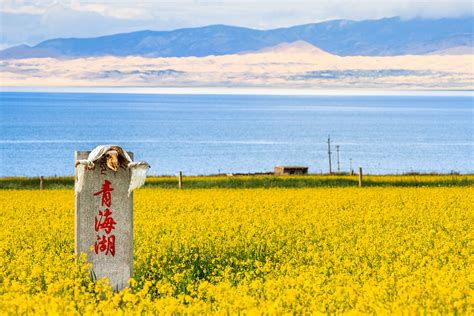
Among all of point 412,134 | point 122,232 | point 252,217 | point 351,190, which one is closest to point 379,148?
point 412,134

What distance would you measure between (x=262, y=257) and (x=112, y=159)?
4.64 metres

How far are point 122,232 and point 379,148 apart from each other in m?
129

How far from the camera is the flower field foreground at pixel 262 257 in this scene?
11281 millimetres

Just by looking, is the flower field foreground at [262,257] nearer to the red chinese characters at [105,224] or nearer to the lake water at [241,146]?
the red chinese characters at [105,224]

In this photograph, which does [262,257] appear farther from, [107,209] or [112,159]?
[112,159]

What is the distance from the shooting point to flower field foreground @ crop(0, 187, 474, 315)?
37.0 ft

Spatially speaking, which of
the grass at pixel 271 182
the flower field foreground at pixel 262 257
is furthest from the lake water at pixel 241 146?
the flower field foreground at pixel 262 257

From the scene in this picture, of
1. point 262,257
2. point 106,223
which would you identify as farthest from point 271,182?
point 106,223

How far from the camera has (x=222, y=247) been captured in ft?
60.4

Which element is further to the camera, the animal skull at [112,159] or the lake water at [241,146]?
the lake water at [241,146]

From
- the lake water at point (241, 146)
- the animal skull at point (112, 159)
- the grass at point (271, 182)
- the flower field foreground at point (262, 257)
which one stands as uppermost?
the lake water at point (241, 146)

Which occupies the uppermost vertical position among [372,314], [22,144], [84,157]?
[22,144]

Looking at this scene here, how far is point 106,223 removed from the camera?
47.4 ft

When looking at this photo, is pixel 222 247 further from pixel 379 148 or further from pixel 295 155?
pixel 379 148
